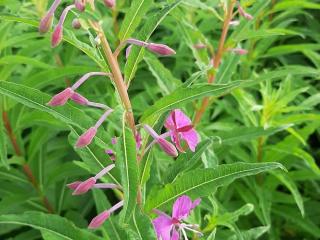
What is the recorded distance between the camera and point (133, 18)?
5.23ft

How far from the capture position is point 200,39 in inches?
112

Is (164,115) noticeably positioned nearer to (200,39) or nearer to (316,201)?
(200,39)

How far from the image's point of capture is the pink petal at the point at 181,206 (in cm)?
171

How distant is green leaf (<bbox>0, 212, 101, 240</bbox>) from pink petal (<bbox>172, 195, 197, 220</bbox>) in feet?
1.17

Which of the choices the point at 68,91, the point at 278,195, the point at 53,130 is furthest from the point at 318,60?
the point at 68,91

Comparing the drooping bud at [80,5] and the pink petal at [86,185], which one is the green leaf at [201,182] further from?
the drooping bud at [80,5]

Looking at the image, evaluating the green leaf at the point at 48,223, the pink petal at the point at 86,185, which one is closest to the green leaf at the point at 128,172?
the pink petal at the point at 86,185

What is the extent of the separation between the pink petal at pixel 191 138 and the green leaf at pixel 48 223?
1.58 ft

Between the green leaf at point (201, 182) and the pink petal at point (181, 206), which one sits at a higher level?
the green leaf at point (201, 182)

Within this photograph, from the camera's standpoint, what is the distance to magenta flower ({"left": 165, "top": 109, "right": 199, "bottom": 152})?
1693 millimetres

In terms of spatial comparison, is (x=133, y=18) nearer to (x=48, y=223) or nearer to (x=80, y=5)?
(x=80, y=5)

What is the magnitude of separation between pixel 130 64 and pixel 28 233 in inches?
73.1

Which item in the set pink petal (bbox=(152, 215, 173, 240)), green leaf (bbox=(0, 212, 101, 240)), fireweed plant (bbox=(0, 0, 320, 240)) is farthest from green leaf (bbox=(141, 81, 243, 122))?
green leaf (bbox=(0, 212, 101, 240))

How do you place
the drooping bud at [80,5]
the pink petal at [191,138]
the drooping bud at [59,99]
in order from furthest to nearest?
the pink petal at [191,138]
the drooping bud at [59,99]
the drooping bud at [80,5]
